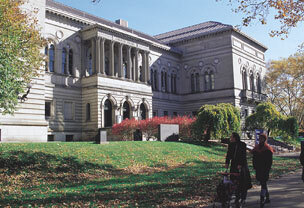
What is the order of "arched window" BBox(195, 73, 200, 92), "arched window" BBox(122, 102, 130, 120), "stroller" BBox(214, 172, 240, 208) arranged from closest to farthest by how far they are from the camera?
"stroller" BBox(214, 172, 240, 208) < "arched window" BBox(122, 102, 130, 120) < "arched window" BBox(195, 73, 200, 92)

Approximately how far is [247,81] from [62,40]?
35.2m

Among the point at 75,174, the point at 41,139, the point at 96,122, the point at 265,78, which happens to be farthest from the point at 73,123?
the point at 265,78

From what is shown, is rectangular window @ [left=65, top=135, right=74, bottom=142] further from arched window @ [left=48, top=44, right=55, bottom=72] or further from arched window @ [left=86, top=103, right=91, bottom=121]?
arched window @ [left=48, top=44, right=55, bottom=72]

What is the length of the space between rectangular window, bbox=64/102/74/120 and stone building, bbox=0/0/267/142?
0.12 metres

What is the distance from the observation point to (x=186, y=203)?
401 inches

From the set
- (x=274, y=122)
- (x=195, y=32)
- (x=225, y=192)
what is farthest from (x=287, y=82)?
(x=225, y=192)

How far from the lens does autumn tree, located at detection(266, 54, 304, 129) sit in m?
61.6

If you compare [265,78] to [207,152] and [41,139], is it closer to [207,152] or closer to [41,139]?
[207,152]

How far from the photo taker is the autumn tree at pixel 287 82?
6159 centimetres

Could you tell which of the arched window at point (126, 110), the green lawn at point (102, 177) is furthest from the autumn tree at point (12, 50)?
the arched window at point (126, 110)

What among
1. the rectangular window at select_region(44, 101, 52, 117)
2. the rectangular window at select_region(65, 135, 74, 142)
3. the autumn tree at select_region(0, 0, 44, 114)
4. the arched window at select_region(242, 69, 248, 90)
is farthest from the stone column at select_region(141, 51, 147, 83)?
the autumn tree at select_region(0, 0, 44, 114)

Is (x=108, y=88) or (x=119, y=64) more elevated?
(x=119, y=64)

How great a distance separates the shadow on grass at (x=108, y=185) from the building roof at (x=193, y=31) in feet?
136

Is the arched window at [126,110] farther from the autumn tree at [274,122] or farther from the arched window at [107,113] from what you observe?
the autumn tree at [274,122]
